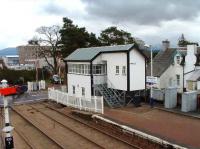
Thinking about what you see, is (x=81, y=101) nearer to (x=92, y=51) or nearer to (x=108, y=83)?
(x=108, y=83)

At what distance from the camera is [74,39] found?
2031 inches

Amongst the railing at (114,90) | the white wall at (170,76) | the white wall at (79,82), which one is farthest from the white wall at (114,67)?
the white wall at (170,76)

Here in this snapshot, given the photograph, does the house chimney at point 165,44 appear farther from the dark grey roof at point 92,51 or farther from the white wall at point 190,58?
the dark grey roof at point 92,51

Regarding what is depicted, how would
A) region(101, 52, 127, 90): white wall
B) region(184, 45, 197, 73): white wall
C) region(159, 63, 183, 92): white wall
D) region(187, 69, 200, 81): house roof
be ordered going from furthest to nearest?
region(159, 63, 183, 92): white wall → region(184, 45, 197, 73): white wall → region(187, 69, 200, 81): house roof → region(101, 52, 127, 90): white wall

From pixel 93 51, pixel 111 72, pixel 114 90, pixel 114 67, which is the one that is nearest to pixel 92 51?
pixel 93 51

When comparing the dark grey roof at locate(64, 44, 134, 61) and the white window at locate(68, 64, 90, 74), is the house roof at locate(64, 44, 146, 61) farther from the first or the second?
the white window at locate(68, 64, 90, 74)

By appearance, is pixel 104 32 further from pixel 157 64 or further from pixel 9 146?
pixel 9 146

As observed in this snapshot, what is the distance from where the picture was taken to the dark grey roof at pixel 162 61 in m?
35.7

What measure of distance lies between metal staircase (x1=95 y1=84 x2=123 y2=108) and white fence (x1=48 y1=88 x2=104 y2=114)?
234cm

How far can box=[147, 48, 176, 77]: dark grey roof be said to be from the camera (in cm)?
3575

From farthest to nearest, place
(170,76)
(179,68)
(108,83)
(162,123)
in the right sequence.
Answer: (170,76) → (179,68) → (108,83) → (162,123)

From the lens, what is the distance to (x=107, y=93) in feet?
93.4

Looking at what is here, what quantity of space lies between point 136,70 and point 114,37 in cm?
3261

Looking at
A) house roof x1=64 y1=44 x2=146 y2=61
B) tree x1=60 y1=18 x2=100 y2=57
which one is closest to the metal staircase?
house roof x1=64 y1=44 x2=146 y2=61
